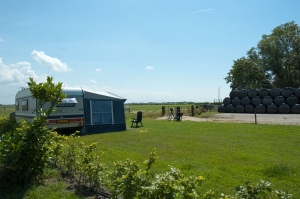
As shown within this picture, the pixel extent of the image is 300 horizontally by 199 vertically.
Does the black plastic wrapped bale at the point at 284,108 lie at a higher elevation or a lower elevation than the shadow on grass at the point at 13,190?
higher

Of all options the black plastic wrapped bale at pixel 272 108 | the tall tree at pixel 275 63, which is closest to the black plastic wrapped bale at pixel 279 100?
the black plastic wrapped bale at pixel 272 108

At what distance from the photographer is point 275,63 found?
3644 centimetres

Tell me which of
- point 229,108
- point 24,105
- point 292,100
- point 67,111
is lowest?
point 229,108

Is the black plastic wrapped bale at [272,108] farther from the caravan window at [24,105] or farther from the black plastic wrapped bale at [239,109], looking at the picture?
the caravan window at [24,105]

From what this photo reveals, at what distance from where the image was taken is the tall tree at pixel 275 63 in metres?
35.0

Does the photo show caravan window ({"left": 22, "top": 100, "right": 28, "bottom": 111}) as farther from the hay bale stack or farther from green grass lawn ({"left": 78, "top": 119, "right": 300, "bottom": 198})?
the hay bale stack

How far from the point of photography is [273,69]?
121 ft

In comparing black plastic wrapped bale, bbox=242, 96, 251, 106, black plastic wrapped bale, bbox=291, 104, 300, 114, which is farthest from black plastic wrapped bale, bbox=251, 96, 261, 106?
black plastic wrapped bale, bbox=291, 104, 300, 114

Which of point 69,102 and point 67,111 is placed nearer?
point 69,102

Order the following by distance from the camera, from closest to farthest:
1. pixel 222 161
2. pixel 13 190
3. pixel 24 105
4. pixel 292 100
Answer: pixel 13 190
pixel 222 161
pixel 24 105
pixel 292 100

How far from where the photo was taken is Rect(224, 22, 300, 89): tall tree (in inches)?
1377

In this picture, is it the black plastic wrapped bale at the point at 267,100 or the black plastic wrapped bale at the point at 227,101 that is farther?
the black plastic wrapped bale at the point at 227,101

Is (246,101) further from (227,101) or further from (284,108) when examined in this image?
(284,108)

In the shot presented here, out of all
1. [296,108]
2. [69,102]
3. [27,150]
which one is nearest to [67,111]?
[69,102]
